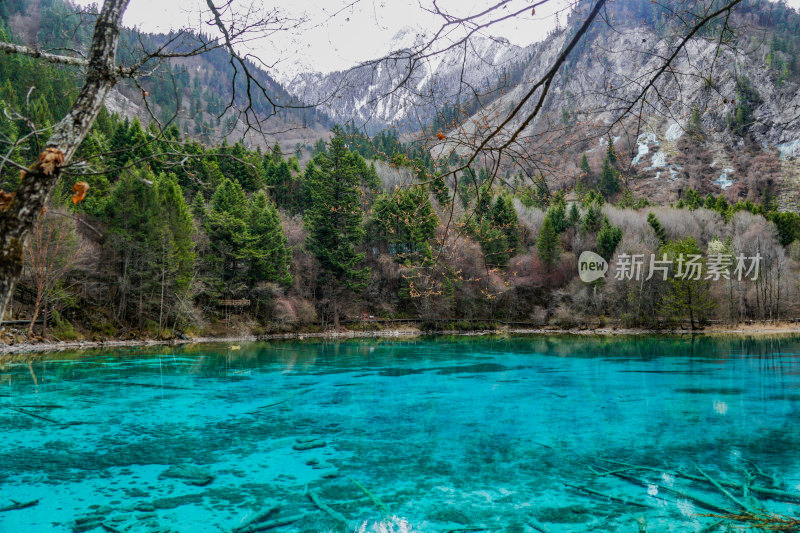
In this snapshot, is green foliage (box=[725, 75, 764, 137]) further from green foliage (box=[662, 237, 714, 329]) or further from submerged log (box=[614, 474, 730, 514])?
green foliage (box=[662, 237, 714, 329])

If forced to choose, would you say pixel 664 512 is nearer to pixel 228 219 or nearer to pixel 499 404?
pixel 499 404

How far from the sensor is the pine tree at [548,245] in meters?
47.2

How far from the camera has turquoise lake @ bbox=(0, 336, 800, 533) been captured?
5.46m

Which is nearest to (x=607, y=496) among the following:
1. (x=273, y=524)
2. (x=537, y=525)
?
(x=537, y=525)

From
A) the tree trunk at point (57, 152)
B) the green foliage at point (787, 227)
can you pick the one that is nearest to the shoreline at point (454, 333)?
the green foliage at point (787, 227)

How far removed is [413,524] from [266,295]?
30807mm

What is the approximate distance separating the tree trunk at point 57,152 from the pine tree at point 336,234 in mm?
34687

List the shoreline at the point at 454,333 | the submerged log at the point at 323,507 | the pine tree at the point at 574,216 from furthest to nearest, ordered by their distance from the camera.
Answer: the pine tree at the point at 574,216
the shoreline at the point at 454,333
the submerged log at the point at 323,507

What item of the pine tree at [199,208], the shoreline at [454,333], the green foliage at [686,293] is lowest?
the shoreline at [454,333]

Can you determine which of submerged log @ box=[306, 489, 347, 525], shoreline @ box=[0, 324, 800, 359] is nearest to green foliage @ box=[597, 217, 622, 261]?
shoreline @ box=[0, 324, 800, 359]

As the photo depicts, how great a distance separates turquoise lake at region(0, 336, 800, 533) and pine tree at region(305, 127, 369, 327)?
22211mm

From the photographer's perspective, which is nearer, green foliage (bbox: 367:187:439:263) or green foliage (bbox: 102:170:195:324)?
green foliage (bbox: 102:170:195:324)

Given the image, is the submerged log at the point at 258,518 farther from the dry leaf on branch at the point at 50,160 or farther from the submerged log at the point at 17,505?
the dry leaf on branch at the point at 50,160

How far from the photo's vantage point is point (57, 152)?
2248mm
